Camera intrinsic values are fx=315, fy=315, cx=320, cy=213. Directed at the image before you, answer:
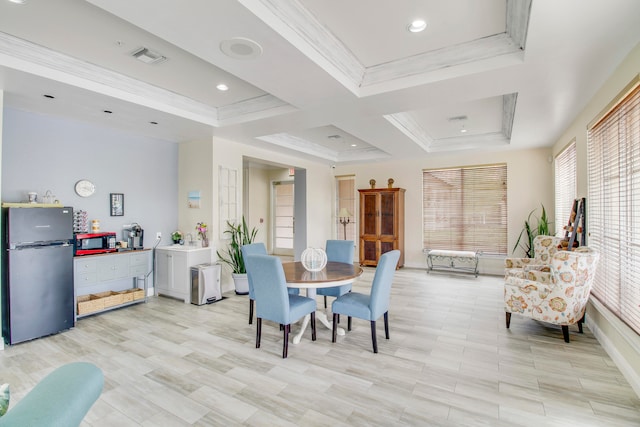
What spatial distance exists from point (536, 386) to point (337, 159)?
585 cm

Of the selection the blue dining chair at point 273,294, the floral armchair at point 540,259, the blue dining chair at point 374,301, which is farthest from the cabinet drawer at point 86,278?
the floral armchair at point 540,259

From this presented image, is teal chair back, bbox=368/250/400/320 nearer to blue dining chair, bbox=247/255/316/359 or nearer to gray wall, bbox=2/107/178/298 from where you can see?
blue dining chair, bbox=247/255/316/359

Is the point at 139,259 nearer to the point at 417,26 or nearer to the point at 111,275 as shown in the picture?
the point at 111,275

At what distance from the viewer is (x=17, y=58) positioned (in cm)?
268

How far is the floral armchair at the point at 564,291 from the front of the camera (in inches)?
121

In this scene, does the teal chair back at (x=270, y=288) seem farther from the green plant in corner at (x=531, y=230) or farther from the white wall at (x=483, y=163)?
the white wall at (x=483, y=163)

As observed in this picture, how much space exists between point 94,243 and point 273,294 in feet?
9.78


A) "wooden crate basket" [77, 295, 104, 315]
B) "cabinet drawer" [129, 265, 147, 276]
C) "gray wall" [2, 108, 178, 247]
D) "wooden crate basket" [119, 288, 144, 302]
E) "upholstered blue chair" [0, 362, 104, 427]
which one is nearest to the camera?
"upholstered blue chair" [0, 362, 104, 427]

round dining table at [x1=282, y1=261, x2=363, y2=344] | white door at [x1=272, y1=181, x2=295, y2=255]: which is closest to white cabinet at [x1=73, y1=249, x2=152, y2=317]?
round dining table at [x1=282, y1=261, x2=363, y2=344]

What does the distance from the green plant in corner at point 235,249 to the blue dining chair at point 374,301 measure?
94.1 inches

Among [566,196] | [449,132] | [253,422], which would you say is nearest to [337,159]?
[449,132]

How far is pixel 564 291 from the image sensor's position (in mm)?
3113

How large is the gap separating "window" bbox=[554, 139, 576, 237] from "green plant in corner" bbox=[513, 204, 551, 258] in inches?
9.1

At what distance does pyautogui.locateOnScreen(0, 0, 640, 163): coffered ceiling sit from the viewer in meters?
2.13
